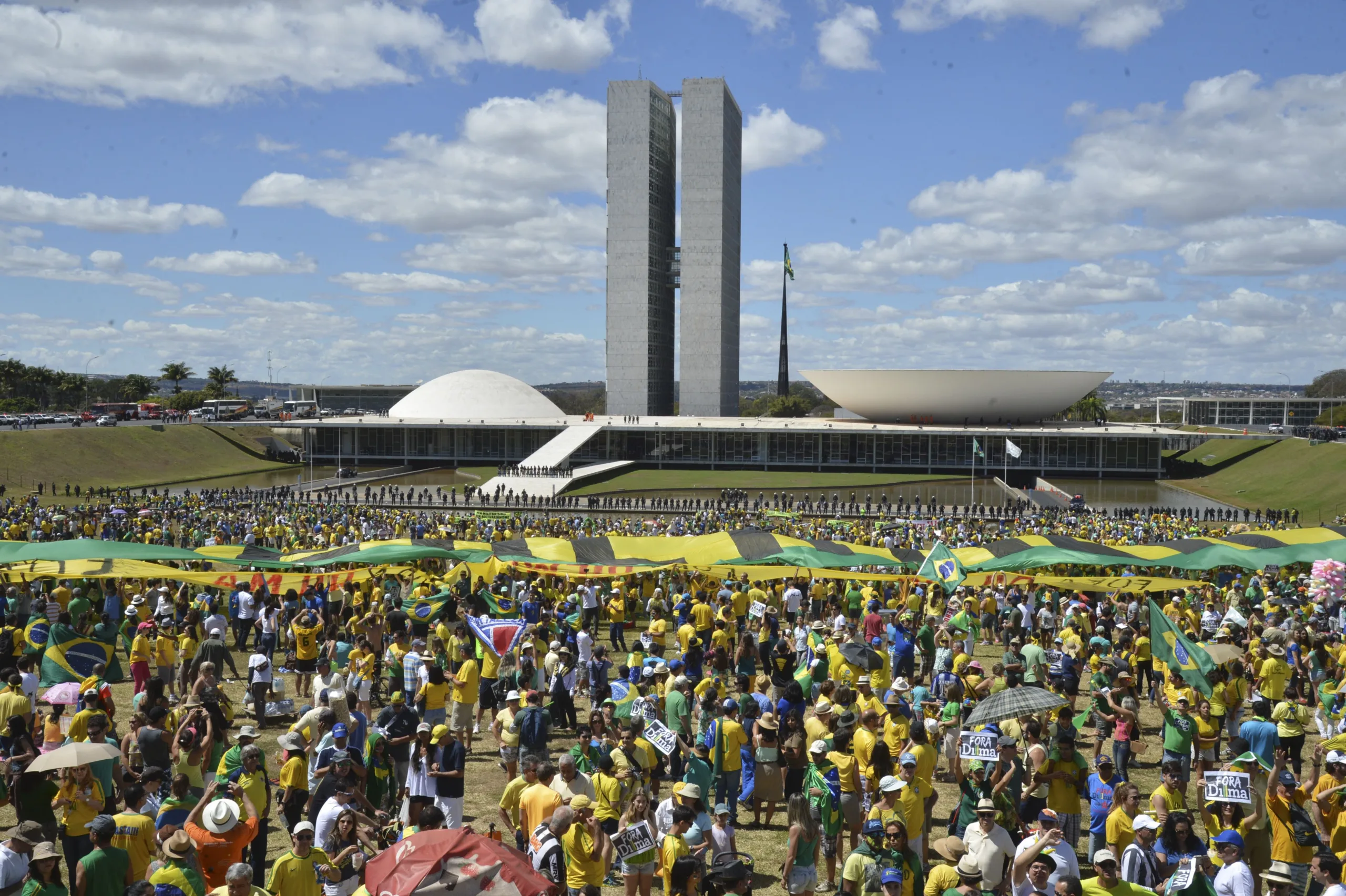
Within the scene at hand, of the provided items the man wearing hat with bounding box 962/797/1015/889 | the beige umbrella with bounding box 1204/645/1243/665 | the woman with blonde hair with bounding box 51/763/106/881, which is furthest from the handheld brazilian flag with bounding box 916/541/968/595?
the woman with blonde hair with bounding box 51/763/106/881

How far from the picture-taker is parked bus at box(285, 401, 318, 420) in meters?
103

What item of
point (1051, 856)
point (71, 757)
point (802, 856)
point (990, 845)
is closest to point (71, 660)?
point (71, 757)

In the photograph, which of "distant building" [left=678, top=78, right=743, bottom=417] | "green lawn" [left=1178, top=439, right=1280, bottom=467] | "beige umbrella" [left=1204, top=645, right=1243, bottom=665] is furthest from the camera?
"distant building" [left=678, top=78, right=743, bottom=417]

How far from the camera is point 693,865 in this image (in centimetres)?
672

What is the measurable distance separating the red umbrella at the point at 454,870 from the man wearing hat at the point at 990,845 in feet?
10.7

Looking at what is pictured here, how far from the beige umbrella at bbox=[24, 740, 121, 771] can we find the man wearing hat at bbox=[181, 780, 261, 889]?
103cm

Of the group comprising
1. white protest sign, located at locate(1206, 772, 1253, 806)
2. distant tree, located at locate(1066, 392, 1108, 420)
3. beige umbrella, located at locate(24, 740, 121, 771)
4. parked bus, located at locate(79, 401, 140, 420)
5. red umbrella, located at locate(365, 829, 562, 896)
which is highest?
distant tree, located at locate(1066, 392, 1108, 420)

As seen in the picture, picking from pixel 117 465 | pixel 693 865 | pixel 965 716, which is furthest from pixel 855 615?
pixel 117 465

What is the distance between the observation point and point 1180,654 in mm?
11391

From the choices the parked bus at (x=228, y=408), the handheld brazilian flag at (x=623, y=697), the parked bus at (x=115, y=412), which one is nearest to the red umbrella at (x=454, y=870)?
the handheld brazilian flag at (x=623, y=697)

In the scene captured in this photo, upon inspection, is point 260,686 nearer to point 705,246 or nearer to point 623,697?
point 623,697

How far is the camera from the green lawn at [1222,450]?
74688 millimetres

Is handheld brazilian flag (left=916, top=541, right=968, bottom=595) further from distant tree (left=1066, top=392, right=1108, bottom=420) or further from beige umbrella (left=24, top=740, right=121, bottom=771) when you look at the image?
distant tree (left=1066, top=392, right=1108, bottom=420)

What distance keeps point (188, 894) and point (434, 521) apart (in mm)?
29187
